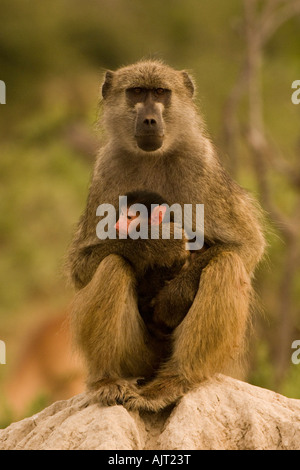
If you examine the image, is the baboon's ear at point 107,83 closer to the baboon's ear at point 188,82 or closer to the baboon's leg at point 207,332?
the baboon's ear at point 188,82

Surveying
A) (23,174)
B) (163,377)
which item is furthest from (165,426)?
(23,174)

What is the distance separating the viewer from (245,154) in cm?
1861

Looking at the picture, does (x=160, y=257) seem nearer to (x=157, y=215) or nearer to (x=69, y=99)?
(x=157, y=215)

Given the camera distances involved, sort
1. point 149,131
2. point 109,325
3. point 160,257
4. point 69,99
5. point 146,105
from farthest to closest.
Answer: point 69,99, point 146,105, point 149,131, point 160,257, point 109,325

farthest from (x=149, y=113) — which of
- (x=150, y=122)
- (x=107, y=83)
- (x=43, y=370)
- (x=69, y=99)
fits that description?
(x=69, y=99)

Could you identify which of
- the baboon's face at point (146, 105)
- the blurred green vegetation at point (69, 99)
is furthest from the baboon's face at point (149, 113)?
the blurred green vegetation at point (69, 99)

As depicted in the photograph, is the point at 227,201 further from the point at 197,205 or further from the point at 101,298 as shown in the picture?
the point at 101,298

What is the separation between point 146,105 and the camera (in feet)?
17.0

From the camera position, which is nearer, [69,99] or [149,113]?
[149,113]

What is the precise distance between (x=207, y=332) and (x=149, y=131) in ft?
4.03

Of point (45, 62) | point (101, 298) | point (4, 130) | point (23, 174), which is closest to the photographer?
point (101, 298)

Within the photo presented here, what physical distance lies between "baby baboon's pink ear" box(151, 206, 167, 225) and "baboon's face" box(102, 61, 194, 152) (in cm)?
41

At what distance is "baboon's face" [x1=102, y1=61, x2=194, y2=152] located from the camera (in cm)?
504

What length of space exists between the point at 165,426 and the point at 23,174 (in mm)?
12766
